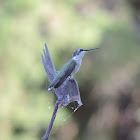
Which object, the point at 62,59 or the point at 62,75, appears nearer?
the point at 62,75

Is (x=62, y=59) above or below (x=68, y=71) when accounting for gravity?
below

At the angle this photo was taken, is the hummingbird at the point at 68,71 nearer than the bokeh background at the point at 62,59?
Yes

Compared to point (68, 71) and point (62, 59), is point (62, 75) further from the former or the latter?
point (62, 59)

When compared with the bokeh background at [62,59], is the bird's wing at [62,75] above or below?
above

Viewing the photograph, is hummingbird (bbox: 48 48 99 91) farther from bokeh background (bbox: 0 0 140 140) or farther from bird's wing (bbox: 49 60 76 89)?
bokeh background (bbox: 0 0 140 140)

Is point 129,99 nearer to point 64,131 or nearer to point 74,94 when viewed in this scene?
point 64,131

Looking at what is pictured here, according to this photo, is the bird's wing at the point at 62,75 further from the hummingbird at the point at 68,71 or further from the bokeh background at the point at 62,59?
the bokeh background at the point at 62,59

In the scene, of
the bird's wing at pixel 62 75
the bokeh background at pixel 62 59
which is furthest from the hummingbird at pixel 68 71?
the bokeh background at pixel 62 59

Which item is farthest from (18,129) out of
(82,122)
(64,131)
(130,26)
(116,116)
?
(130,26)

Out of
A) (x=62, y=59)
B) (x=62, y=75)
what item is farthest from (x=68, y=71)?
(x=62, y=59)
